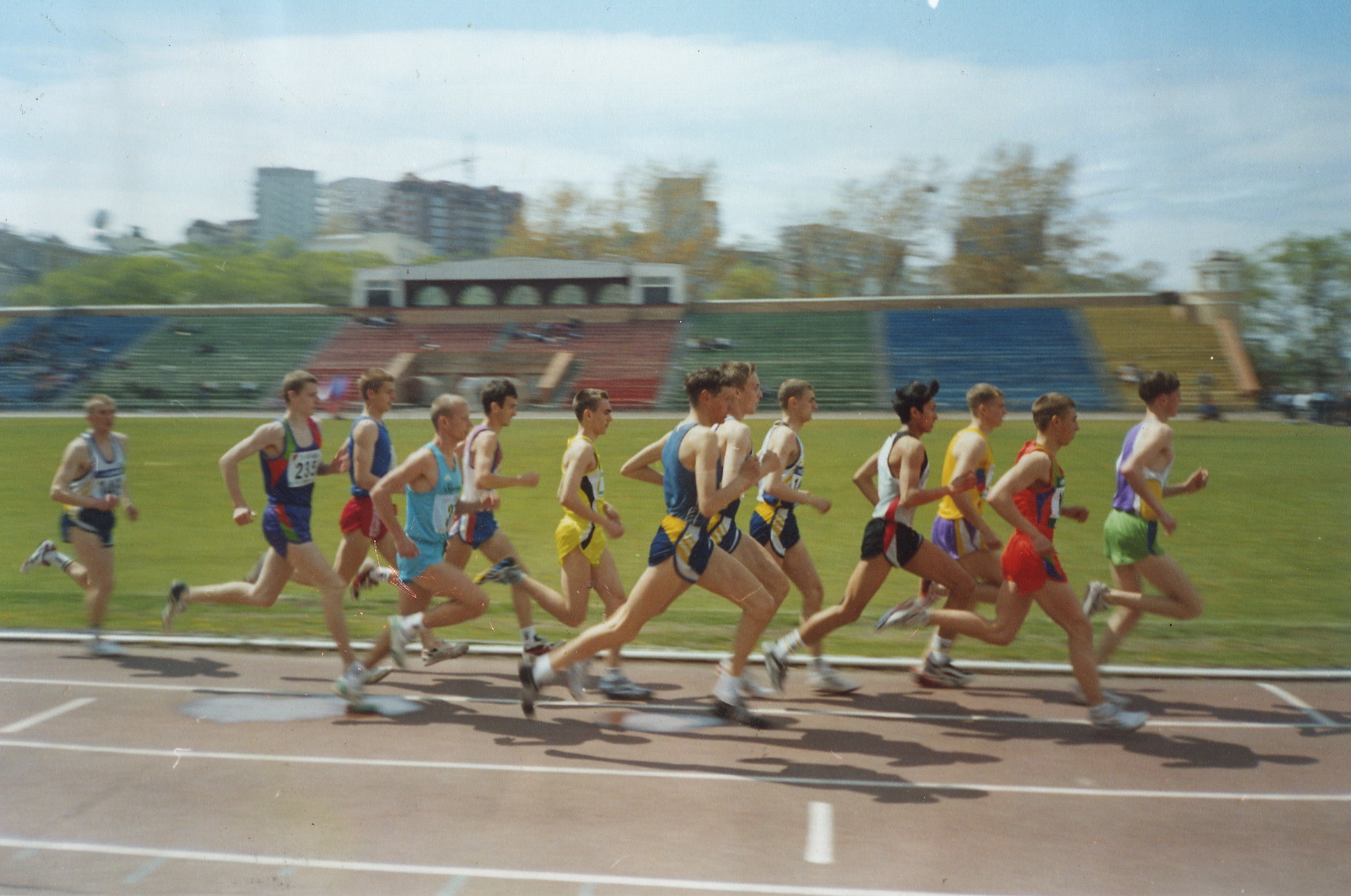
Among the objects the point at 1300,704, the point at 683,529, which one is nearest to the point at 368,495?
the point at 683,529

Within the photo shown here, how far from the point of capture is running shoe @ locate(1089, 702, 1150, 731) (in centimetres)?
588

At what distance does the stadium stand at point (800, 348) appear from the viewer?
2345cm

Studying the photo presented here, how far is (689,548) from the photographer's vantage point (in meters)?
5.59

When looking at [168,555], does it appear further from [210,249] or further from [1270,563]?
[1270,563]

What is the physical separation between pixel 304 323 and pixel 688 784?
50.1 ft

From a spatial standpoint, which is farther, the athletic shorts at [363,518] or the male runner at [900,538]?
the athletic shorts at [363,518]

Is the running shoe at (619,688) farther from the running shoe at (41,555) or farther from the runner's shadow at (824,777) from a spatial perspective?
the running shoe at (41,555)

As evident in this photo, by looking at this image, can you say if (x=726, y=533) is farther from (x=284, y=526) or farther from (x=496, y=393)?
(x=284, y=526)

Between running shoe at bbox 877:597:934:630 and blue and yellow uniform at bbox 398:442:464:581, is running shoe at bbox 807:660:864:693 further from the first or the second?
blue and yellow uniform at bbox 398:442:464:581

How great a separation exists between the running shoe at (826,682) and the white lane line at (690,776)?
1.54 m

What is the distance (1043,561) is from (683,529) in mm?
1981

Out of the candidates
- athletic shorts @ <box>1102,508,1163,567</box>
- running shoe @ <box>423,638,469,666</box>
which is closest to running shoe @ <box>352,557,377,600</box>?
running shoe @ <box>423,638,469,666</box>

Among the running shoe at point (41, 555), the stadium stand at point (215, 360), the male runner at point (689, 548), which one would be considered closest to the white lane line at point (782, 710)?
the male runner at point (689, 548)

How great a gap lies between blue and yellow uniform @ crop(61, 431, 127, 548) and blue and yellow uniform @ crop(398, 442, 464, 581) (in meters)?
2.74
